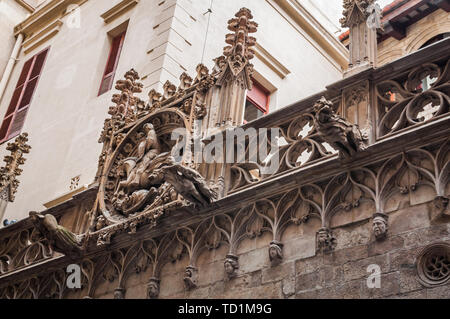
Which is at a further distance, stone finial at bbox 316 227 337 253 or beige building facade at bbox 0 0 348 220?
beige building facade at bbox 0 0 348 220

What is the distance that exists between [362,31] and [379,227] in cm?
301

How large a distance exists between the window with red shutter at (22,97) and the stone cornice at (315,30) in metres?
6.36

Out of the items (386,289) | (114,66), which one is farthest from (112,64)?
(386,289)

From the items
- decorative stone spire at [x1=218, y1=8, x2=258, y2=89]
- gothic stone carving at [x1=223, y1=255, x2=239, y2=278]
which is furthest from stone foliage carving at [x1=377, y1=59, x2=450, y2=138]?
decorative stone spire at [x1=218, y1=8, x2=258, y2=89]

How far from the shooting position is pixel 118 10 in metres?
17.6

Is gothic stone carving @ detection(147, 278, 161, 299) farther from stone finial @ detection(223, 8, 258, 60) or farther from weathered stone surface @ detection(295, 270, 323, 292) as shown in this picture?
stone finial @ detection(223, 8, 258, 60)

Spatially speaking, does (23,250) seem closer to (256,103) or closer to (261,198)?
(261,198)

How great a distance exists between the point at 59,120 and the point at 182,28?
3.75m

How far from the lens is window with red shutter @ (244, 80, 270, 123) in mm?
17219

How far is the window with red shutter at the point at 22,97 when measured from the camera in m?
19.0

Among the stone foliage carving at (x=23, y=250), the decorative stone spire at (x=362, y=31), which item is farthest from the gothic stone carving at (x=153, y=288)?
the decorative stone spire at (x=362, y=31)

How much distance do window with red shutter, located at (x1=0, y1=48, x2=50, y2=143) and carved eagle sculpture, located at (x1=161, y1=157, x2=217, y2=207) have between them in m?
10.0
